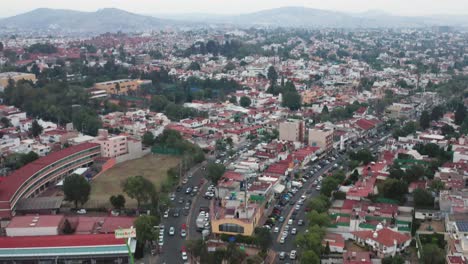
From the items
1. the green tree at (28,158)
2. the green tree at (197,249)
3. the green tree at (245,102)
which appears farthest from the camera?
the green tree at (245,102)

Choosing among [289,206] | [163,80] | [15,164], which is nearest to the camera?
[289,206]

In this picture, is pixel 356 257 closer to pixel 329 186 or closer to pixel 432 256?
pixel 432 256

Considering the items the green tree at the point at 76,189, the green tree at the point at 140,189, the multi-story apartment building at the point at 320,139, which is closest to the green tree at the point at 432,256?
the green tree at the point at 140,189

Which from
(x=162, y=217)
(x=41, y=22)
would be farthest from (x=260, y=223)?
(x=41, y=22)

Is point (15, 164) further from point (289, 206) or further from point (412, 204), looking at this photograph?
point (412, 204)

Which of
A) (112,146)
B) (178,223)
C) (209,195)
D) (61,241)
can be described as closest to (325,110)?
(112,146)

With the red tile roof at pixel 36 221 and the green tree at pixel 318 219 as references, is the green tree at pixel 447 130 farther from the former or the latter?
the red tile roof at pixel 36 221

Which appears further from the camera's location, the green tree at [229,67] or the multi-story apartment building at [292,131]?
the green tree at [229,67]
